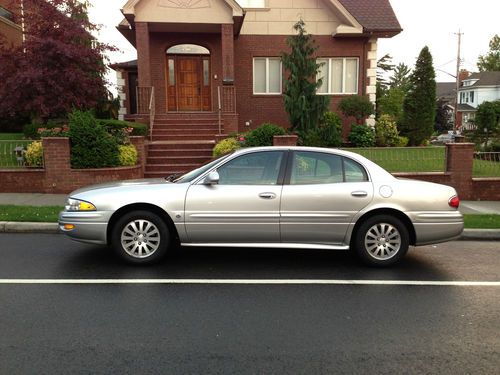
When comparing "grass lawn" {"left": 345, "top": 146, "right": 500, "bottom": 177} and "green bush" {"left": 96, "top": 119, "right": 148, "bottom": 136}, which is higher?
"green bush" {"left": 96, "top": 119, "right": 148, "bottom": 136}

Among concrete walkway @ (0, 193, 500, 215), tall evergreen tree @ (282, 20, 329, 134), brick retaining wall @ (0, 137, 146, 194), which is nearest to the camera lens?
concrete walkway @ (0, 193, 500, 215)

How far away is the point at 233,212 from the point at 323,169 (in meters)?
1.31

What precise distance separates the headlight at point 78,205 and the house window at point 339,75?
47.3ft

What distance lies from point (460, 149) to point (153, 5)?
35.5 feet

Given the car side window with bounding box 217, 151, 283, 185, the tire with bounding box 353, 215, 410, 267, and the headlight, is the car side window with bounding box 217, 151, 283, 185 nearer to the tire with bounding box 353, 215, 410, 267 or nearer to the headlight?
the tire with bounding box 353, 215, 410, 267

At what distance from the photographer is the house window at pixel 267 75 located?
60.3 ft

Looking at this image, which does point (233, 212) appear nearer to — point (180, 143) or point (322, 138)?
point (322, 138)

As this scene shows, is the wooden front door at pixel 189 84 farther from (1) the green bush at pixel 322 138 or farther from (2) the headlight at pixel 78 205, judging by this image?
(2) the headlight at pixel 78 205

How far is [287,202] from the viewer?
5.64m

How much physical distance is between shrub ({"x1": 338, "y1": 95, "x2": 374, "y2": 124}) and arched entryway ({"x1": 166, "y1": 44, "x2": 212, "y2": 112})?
5.34m

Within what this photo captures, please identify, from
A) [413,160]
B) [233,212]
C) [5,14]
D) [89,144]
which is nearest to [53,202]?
[89,144]

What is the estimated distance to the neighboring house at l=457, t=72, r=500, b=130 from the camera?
65.9m

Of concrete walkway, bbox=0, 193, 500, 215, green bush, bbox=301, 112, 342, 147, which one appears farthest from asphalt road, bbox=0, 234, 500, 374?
green bush, bbox=301, 112, 342, 147

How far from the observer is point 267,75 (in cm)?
1848
